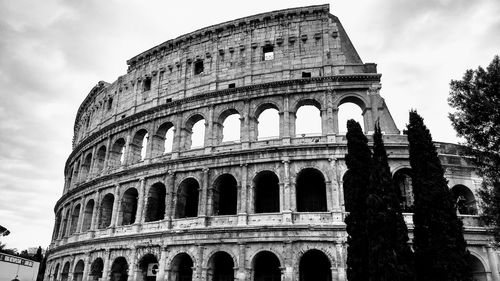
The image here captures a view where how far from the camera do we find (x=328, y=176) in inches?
677

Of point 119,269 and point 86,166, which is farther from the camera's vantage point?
point 86,166

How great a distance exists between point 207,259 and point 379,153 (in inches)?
370

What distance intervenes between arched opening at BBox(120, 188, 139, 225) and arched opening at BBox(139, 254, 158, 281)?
296cm

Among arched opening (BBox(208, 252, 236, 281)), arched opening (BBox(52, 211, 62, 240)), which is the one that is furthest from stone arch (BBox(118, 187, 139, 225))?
arched opening (BBox(52, 211, 62, 240))

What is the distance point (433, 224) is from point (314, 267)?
6486 millimetres

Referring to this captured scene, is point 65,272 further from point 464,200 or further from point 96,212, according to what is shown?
point 464,200

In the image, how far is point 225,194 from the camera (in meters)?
19.9

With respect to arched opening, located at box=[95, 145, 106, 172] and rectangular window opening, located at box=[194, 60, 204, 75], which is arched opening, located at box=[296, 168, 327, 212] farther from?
arched opening, located at box=[95, 145, 106, 172]

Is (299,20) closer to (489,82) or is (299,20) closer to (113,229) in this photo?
(489,82)

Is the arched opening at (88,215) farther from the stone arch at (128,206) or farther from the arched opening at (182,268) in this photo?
the arched opening at (182,268)

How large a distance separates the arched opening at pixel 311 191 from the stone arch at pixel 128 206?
32.1ft

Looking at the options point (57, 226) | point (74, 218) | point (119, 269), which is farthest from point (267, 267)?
point (57, 226)

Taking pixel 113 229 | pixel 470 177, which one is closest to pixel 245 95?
pixel 113 229

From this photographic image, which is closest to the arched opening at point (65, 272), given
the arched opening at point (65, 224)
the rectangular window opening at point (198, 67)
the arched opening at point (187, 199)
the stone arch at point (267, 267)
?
the arched opening at point (65, 224)
